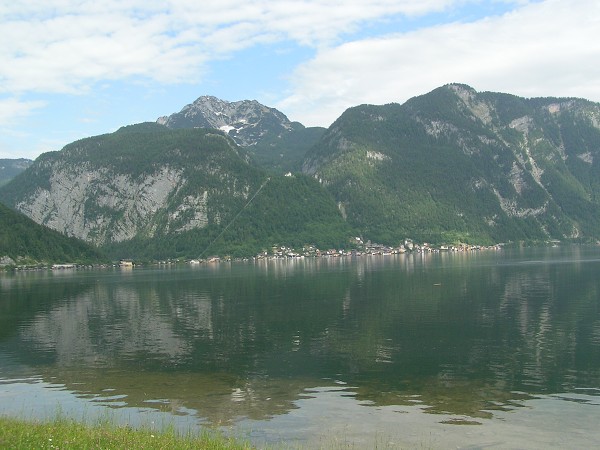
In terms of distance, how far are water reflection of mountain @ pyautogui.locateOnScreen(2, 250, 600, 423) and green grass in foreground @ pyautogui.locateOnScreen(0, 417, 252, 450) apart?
296 inches

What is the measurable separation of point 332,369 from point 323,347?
10.4 meters

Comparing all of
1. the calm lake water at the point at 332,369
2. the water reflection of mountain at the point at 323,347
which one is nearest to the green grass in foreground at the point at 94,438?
the calm lake water at the point at 332,369

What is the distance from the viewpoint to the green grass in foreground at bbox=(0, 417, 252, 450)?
89.6 ft

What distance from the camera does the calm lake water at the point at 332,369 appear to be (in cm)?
3750

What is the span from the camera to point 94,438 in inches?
1144

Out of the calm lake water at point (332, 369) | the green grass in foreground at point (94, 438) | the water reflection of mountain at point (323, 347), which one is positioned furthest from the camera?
the water reflection of mountain at point (323, 347)

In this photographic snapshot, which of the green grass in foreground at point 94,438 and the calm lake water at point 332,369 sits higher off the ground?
the green grass in foreground at point 94,438

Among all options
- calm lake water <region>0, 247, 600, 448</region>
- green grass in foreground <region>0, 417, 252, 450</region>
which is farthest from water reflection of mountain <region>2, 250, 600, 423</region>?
green grass in foreground <region>0, 417, 252, 450</region>

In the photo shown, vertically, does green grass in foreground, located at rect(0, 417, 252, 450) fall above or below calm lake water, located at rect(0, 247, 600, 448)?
above

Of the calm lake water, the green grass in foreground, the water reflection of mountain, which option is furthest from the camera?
the water reflection of mountain

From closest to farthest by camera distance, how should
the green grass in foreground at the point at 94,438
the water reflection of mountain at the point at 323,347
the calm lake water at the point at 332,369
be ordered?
the green grass in foreground at the point at 94,438
the calm lake water at the point at 332,369
the water reflection of mountain at the point at 323,347

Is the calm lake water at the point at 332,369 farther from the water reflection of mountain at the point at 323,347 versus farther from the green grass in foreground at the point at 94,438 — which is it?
the green grass in foreground at the point at 94,438

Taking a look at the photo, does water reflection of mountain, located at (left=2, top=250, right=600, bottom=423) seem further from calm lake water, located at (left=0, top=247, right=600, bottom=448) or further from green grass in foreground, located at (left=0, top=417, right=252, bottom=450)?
green grass in foreground, located at (left=0, top=417, right=252, bottom=450)

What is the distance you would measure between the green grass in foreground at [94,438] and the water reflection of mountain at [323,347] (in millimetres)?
7514
